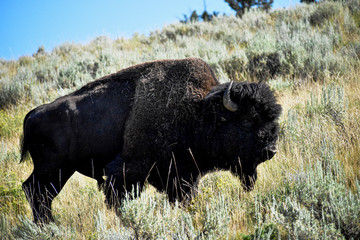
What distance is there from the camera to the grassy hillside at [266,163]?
102 inches

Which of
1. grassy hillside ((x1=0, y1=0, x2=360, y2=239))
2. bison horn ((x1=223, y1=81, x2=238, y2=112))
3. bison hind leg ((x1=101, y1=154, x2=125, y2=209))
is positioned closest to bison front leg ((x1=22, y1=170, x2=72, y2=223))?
grassy hillside ((x1=0, y1=0, x2=360, y2=239))

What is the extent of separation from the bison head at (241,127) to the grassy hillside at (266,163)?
12.8 inches

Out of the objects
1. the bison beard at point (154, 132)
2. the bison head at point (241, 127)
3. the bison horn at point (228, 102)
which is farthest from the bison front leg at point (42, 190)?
the bison horn at point (228, 102)

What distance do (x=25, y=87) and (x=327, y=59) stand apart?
28.5 feet

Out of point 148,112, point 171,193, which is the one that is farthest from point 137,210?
point 148,112

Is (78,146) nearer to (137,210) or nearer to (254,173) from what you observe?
(137,210)

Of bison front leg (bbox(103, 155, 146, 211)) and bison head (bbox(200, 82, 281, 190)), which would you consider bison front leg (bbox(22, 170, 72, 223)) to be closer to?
bison front leg (bbox(103, 155, 146, 211))

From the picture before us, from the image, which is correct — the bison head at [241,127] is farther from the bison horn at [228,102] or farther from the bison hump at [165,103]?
the bison hump at [165,103]

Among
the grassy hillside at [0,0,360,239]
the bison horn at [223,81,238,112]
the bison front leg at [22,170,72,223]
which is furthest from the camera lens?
the bison front leg at [22,170,72,223]

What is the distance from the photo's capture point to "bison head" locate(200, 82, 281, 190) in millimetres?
3488

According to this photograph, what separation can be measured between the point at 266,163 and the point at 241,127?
1.06 m

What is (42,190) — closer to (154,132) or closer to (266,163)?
(154,132)

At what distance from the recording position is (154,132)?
11.7ft

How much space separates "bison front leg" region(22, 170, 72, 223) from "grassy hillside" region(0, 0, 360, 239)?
209 millimetres
